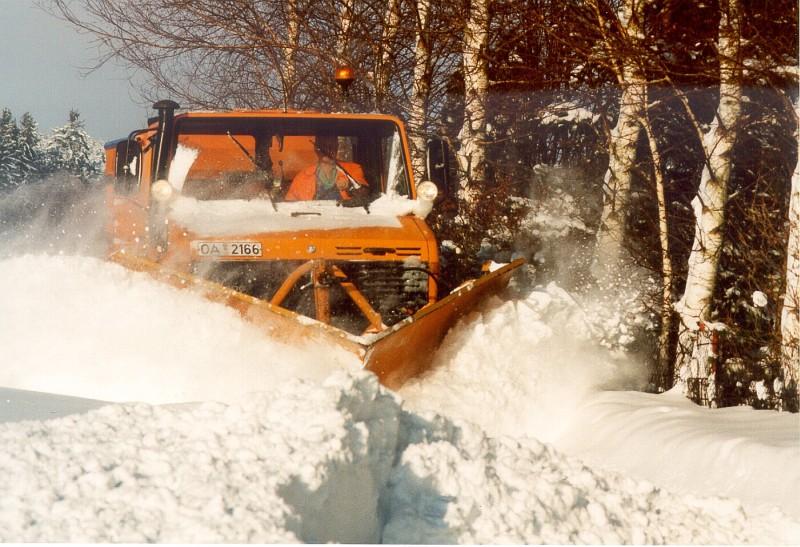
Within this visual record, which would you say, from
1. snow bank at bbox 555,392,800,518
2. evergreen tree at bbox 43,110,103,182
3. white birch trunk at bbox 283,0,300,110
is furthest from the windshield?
evergreen tree at bbox 43,110,103,182

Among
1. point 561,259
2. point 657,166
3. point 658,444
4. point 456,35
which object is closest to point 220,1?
point 456,35

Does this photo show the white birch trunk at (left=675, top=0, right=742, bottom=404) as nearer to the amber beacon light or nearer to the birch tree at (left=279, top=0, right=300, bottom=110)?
the amber beacon light

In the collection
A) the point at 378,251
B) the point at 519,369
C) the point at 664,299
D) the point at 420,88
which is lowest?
the point at 519,369

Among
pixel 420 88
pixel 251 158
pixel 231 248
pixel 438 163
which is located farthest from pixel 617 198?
pixel 231 248

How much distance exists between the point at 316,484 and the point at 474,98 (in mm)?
9503

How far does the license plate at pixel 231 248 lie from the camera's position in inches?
236

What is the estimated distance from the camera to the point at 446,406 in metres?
5.70

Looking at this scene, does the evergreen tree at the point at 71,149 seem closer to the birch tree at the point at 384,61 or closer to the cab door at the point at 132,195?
the birch tree at the point at 384,61

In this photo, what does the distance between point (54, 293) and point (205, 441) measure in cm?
347

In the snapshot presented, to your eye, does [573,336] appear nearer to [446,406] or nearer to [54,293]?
[446,406]

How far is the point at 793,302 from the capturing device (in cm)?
600

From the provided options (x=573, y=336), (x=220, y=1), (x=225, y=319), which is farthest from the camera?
(x=220, y=1)

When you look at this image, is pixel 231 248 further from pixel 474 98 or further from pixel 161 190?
pixel 474 98

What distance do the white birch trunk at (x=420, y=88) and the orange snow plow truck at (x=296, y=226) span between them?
233 inches
